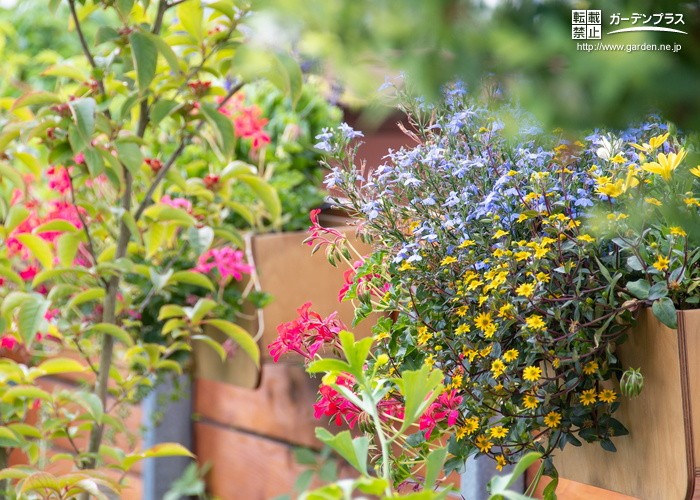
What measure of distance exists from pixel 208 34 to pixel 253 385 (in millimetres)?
644

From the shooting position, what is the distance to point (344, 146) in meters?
0.87

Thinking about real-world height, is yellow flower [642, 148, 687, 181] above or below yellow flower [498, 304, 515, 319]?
above

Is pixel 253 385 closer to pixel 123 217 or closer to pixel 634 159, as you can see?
pixel 123 217

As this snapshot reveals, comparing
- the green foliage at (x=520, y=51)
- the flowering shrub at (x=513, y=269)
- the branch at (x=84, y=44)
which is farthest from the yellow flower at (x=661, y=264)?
the branch at (x=84, y=44)

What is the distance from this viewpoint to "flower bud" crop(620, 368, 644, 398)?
2.20ft

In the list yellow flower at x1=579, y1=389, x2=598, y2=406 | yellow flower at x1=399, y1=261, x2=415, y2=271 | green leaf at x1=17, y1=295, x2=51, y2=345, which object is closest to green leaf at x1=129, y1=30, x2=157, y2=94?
green leaf at x1=17, y1=295, x2=51, y2=345

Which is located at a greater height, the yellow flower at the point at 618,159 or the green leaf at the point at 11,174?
the green leaf at the point at 11,174

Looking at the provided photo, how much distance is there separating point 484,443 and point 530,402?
71 millimetres

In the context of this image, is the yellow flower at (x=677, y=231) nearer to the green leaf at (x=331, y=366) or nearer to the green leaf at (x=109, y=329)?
the green leaf at (x=331, y=366)

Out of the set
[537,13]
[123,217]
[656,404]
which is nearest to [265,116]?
[123,217]

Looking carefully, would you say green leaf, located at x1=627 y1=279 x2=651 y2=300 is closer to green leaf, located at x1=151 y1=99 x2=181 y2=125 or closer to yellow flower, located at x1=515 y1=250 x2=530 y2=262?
yellow flower, located at x1=515 y1=250 x2=530 y2=262

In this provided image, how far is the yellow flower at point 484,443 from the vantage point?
A: 0.77m

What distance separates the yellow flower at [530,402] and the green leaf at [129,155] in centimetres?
59

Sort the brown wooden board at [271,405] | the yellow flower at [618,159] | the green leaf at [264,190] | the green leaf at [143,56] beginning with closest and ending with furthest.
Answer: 1. the yellow flower at [618,159]
2. the green leaf at [143,56]
3. the green leaf at [264,190]
4. the brown wooden board at [271,405]
